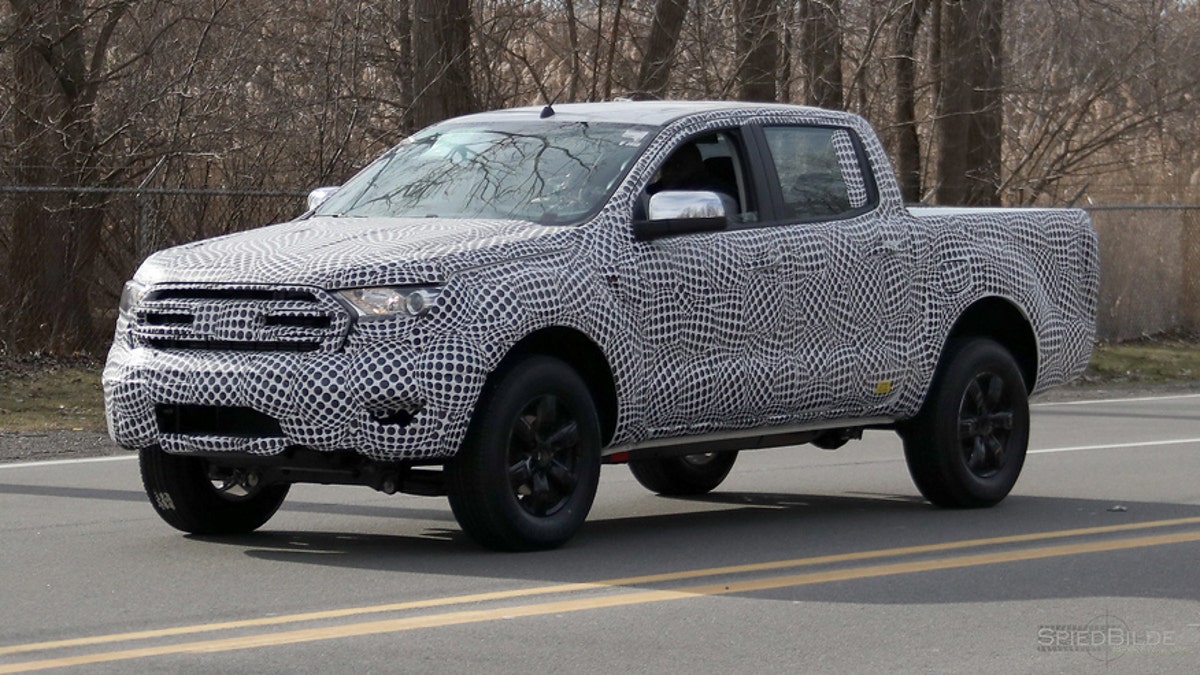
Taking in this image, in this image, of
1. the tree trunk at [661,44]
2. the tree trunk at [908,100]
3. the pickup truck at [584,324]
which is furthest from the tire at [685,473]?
the tree trunk at [908,100]

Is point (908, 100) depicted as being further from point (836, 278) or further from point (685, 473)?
point (836, 278)

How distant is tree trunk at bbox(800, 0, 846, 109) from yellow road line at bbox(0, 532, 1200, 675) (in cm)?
1591

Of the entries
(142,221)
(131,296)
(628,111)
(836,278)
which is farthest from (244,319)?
(142,221)

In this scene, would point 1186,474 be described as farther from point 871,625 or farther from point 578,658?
point 578,658

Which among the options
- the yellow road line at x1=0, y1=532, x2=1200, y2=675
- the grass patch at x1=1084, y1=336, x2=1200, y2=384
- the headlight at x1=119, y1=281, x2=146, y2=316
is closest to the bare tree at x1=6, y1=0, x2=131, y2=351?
the headlight at x1=119, y1=281, x2=146, y2=316

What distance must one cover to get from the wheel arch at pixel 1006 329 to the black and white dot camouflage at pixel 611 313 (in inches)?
2.4

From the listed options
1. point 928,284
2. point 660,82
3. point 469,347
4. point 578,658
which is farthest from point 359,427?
point 660,82

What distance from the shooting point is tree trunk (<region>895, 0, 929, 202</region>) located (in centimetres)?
2562

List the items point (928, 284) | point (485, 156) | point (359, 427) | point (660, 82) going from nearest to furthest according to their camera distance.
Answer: point (359, 427) → point (485, 156) → point (928, 284) → point (660, 82)

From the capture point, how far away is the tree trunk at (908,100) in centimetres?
2562

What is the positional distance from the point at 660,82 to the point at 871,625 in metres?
17.2

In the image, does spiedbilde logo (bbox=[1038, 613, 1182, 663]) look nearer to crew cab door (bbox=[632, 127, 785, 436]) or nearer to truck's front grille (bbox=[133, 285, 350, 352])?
crew cab door (bbox=[632, 127, 785, 436])

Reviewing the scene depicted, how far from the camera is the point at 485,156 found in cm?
912

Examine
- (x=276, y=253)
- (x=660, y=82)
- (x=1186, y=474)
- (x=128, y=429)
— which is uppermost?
(x=660, y=82)
